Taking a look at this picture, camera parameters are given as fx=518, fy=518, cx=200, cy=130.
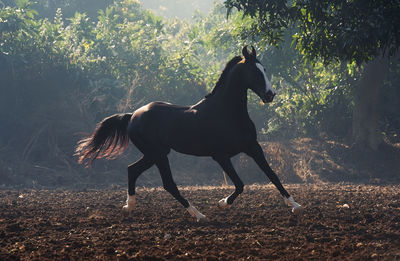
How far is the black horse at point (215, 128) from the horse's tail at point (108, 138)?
1.51 ft

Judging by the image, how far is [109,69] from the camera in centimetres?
2078

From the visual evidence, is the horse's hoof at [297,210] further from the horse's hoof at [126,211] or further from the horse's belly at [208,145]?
the horse's hoof at [126,211]

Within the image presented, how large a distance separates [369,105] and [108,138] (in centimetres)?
941

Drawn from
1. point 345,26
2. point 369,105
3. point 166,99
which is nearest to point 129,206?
point 345,26

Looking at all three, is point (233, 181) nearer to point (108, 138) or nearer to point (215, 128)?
A: point (215, 128)

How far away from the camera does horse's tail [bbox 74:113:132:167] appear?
9.44m

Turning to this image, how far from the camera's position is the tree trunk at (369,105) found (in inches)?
613

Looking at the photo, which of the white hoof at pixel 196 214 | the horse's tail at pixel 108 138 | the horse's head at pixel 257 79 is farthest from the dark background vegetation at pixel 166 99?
the white hoof at pixel 196 214

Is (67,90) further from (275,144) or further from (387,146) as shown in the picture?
(387,146)

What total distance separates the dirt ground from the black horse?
520 millimetres

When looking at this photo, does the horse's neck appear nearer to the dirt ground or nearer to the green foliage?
the dirt ground

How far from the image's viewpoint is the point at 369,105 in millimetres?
15898

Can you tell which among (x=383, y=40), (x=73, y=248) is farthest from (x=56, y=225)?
(x=383, y=40)

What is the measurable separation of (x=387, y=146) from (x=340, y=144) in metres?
1.59
